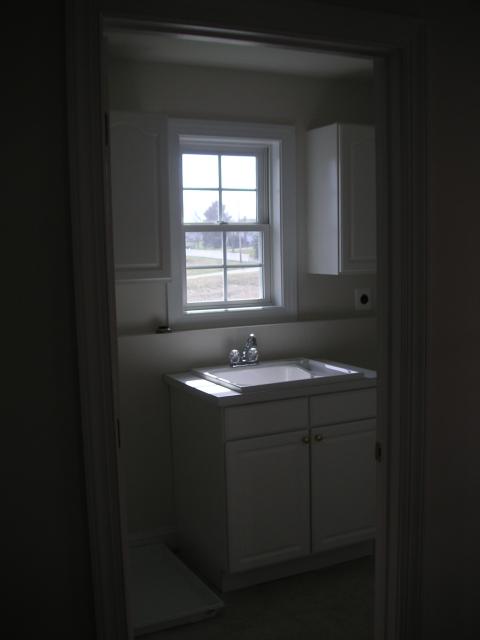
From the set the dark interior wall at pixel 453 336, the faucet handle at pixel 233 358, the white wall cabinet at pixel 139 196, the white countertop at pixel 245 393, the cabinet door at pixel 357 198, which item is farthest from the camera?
the cabinet door at pixel 357 198

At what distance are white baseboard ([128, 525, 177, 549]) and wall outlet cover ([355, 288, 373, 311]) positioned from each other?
1.60 m

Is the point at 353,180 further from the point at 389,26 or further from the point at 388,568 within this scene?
the point at 388,568

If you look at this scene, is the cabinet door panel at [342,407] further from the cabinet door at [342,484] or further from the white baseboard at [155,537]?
the white baseboard at [155,537]

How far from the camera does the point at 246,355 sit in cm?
353

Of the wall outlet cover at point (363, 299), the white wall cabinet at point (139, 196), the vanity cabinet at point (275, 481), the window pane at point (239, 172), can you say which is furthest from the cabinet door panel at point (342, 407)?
the window pane at point (239, 172)

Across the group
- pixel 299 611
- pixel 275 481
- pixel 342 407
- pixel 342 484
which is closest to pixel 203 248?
pixel 342 407

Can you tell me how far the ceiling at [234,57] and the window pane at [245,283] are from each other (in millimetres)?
1048

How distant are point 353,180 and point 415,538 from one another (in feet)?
6.88

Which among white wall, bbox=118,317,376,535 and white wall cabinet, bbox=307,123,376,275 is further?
white wall cabinet, bbox=307,123,376,275

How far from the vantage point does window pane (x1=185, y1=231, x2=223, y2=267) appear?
3635mm

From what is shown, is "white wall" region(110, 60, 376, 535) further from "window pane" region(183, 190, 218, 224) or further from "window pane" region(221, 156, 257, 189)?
"window pane" region(183, 190, 218, 224)

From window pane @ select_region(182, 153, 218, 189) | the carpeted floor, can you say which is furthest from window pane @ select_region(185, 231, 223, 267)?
the carpeted floor

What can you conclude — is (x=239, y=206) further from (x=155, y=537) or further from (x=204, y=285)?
(x=155, y=537)

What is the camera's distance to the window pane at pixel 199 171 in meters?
3.59
